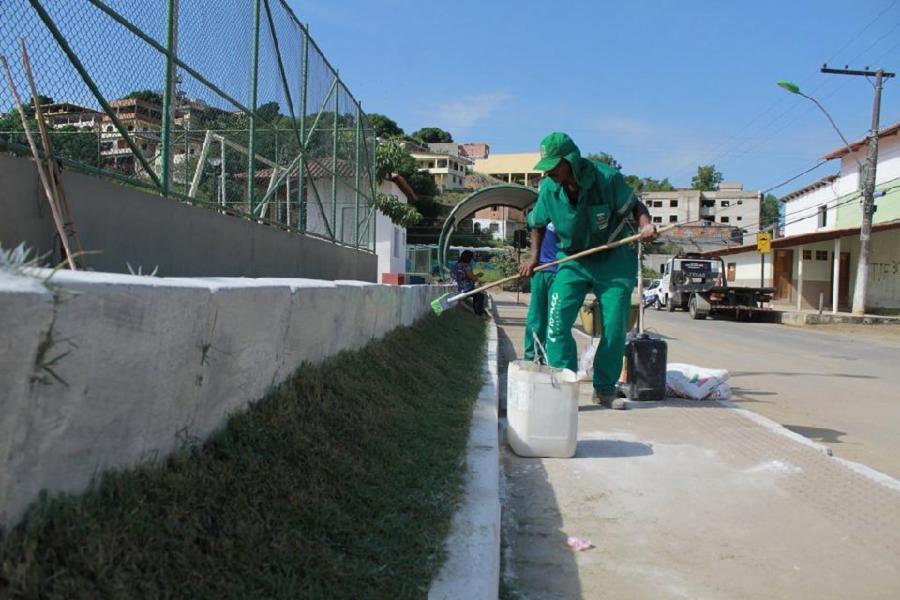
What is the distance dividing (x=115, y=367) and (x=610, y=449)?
352 cm

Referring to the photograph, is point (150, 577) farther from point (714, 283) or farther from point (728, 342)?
point (714, 283)

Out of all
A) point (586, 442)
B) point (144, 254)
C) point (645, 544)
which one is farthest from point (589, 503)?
point (144, 254)

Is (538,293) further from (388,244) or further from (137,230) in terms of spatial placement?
(388,244)

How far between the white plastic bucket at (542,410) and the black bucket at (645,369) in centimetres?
192

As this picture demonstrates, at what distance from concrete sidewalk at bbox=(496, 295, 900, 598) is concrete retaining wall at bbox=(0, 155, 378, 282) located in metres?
2.26

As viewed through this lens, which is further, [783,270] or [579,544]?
[783,270]

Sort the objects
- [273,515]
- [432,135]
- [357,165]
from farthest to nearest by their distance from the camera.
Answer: [432,135], [357,165], [273,515]

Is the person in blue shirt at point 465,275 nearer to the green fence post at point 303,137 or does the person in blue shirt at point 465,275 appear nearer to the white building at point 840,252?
the green fence post at point 303,137

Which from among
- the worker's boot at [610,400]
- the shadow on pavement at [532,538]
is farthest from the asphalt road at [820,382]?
the shadow on pavement at [532,538]

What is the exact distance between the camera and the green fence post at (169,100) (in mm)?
4664

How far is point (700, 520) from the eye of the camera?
3537 millimetres

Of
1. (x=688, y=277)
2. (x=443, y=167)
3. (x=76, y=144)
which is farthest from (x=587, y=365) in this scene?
(x=443, y=167)

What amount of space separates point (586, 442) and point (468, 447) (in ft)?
4.00

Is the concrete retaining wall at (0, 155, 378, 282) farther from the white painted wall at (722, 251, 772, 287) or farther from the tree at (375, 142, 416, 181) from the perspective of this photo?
the white painted wall at (722, 251, 772, 287)
